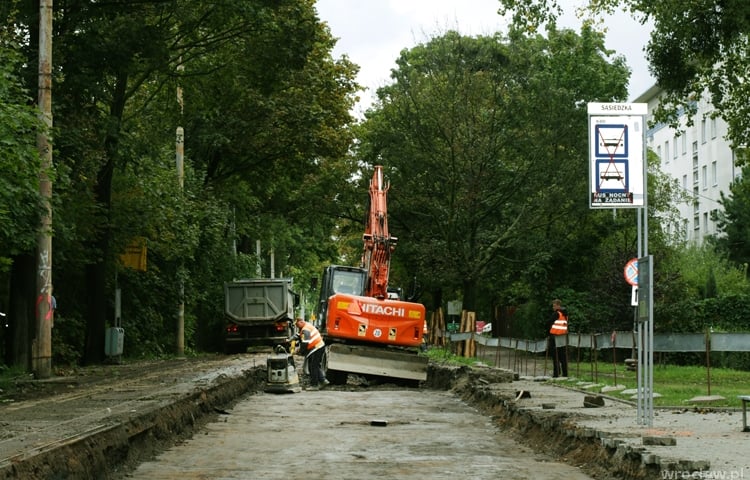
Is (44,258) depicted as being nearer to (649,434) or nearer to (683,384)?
(683,384)

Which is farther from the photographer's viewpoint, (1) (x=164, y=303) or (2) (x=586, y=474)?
(1) (x=164, y=303)

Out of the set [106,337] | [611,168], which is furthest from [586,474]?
[106,337]

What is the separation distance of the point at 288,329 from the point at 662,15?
27.2 m

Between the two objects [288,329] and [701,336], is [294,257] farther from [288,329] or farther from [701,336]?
[701,336]

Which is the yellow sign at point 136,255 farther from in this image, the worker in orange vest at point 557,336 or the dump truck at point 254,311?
the dump truck at point 254,311

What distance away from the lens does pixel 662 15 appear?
2678 centimetres

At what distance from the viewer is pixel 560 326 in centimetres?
2619

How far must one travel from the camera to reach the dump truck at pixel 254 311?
50281 millimetres

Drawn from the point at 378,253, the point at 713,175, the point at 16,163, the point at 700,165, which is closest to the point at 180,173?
the point at 378,253

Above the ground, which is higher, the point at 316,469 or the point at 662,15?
the point at 662,15

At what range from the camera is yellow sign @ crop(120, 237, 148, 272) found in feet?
117

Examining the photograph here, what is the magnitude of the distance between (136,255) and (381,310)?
9.65m

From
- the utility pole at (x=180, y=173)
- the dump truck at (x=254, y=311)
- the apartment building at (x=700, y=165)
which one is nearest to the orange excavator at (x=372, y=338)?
the utility pole at (x=180, y=173)

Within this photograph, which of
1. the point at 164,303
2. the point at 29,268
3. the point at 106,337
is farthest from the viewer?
the point at 164,303
